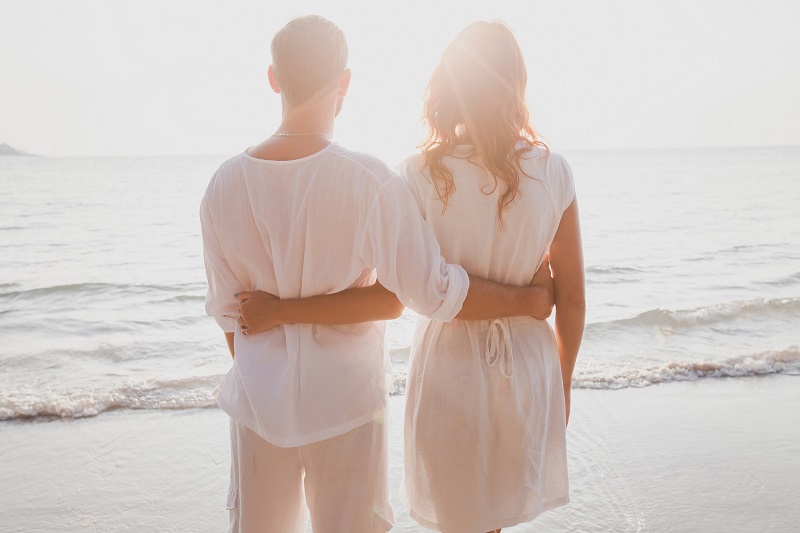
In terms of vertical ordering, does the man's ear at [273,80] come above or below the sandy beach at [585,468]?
above

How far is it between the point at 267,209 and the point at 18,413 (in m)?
4.35

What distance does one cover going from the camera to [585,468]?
12.8 ft

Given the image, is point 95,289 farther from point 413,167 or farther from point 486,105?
point 486,105

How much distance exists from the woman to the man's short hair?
1.31 feet

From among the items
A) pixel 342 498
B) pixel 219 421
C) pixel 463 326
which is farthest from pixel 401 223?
pixel 219 421

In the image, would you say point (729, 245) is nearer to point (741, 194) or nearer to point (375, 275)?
point (375, 275)

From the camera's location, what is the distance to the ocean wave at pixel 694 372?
18.3ft

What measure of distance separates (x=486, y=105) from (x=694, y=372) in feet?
15.6

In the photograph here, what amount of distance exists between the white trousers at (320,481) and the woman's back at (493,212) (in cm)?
56

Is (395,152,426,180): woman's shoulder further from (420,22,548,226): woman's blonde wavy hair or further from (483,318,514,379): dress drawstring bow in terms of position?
(483,318,514,379): dress drawstring bow

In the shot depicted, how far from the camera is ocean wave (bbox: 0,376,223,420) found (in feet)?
16.3

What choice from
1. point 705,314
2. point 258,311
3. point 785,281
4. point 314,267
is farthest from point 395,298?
point 785,281

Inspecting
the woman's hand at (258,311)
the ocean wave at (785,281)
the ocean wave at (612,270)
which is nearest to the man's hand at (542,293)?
the woman's hand at (258,311)

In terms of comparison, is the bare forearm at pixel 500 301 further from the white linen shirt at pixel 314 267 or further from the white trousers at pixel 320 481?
the white trousers at pixel 320 481
